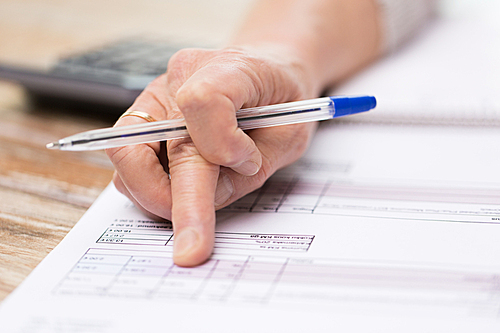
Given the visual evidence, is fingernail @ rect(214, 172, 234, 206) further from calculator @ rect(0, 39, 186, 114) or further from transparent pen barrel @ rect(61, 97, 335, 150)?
calculator @ rect(0, 39, 186, 114)

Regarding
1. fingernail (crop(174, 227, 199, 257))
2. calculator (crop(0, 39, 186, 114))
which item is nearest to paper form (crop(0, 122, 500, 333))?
fingernail (crop(174, 227, 199, 257))

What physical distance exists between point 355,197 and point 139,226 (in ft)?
0.63

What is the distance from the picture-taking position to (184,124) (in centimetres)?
37

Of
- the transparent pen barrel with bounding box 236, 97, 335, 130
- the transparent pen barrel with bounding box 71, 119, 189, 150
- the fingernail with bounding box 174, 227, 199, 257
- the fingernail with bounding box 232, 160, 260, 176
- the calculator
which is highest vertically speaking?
the calculator

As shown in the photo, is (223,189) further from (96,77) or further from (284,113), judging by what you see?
(96,77)

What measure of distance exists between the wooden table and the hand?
0.09 meters

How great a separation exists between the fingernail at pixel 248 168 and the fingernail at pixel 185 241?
0.06m

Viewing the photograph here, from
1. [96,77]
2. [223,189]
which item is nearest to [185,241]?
[223,189]

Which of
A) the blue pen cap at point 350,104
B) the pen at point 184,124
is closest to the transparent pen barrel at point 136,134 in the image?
the pen at point 184,124

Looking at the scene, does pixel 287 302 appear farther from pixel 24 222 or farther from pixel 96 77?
pixel 96 77

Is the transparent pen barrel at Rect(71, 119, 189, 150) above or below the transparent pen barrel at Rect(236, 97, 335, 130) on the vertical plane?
below

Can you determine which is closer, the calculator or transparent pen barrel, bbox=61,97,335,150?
transparent pen barrel, bbox=61,97,335,150

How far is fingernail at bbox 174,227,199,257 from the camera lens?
342mm

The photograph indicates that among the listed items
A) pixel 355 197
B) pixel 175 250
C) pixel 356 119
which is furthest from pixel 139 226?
pixel 356 119
